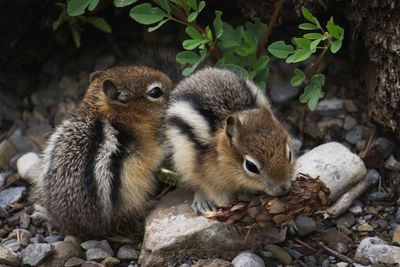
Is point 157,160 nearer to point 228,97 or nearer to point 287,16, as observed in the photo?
point 228,97

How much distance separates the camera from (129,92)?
17.7 ft

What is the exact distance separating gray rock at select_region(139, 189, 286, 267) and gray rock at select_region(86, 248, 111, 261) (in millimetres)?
278

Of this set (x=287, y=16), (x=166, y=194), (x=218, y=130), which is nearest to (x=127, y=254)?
(x=166, y=194)

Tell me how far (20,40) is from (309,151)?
2.89 metres

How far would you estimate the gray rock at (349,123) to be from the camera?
5.90 m

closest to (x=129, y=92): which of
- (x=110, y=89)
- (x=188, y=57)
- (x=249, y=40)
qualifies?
(x=110, y=89)

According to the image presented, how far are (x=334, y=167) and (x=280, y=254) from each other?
88 centimetres

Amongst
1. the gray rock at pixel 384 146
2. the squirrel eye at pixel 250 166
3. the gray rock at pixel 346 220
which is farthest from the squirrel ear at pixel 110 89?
the gray rock at pixel 384 146

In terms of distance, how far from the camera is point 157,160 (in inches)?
207

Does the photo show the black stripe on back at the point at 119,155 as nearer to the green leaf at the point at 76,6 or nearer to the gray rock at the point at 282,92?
the green leaf at the point at 76,6

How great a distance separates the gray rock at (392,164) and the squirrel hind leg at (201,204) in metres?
1.56

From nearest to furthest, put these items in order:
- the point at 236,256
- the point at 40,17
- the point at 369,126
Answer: the point at 236,256 → the point at 369,126 → the point at 40,17

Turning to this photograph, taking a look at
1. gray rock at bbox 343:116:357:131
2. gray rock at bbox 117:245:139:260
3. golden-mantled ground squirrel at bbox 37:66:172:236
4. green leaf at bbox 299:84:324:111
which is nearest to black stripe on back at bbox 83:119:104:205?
golden-mantled ground squirrel at bbox 37:66:172:236

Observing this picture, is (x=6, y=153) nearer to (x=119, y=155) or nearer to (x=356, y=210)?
(x=119, y=155)
